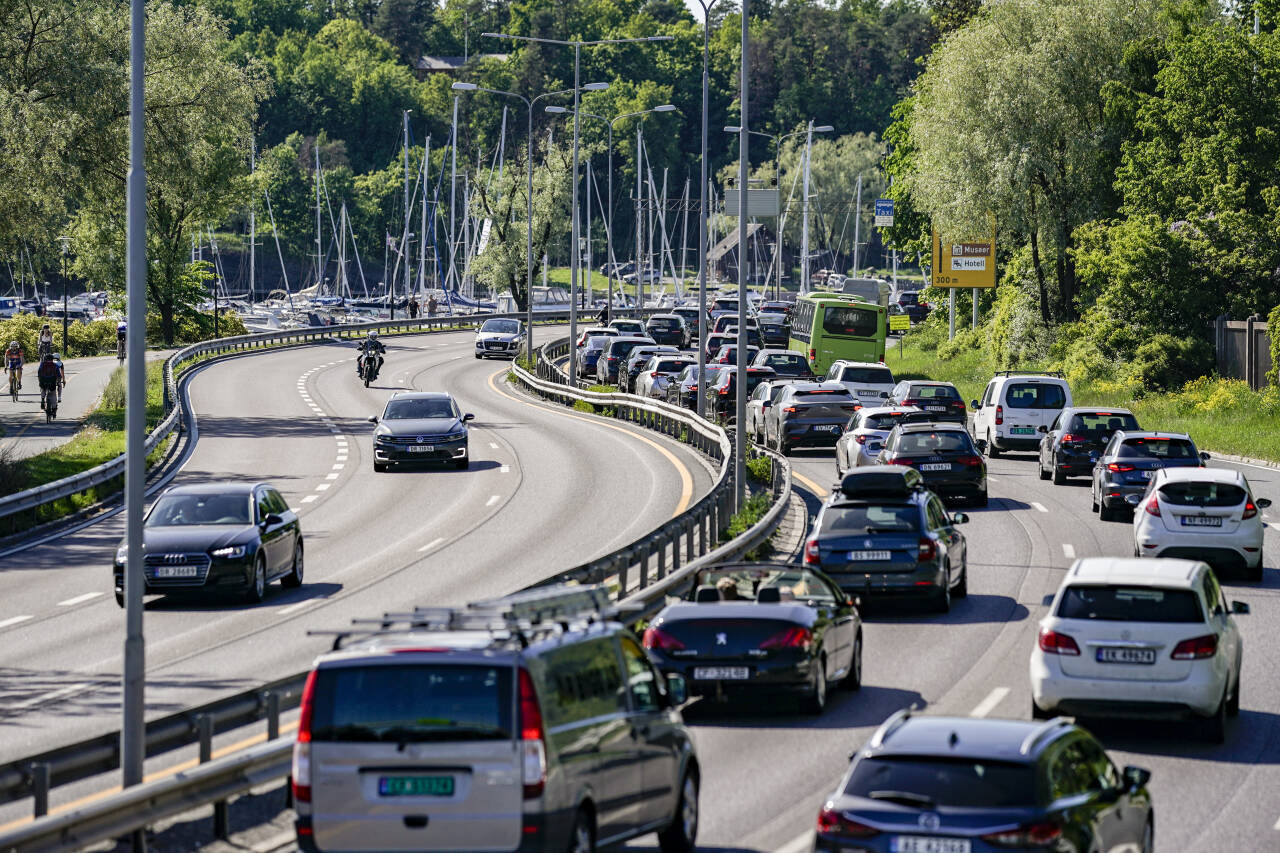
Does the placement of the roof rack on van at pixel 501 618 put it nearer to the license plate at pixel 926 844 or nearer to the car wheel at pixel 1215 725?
the license plate at pixel 926 844

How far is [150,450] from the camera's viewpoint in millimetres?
42125

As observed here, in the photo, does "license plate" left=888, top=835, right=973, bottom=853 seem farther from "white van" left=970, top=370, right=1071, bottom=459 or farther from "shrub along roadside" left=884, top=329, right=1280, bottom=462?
"shrub along roadside" left=884, top=329, right=1280, bottom=462


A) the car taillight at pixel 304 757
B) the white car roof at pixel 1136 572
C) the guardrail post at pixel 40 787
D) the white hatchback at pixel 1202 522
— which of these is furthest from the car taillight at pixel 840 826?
the white hatchback at pixel 1202 522

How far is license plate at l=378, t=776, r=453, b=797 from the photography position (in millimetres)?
9898

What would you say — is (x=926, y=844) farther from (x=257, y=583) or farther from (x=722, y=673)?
(x=257, y=583)

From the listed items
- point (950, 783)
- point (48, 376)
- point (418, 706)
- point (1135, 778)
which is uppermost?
point (48, 376)

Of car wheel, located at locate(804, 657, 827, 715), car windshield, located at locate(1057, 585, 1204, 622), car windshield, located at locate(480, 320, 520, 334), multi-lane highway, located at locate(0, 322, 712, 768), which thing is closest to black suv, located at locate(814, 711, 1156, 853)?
car windshield, located at locate(1057, 585, 1204, 622)

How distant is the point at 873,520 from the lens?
900 inches

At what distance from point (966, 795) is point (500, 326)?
252ft

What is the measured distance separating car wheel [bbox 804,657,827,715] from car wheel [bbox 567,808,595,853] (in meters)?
6.16

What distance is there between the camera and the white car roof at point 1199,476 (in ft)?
84.0

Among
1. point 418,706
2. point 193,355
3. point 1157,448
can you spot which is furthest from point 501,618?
point 193,355

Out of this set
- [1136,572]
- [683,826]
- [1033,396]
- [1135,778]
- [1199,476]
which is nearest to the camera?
[1135,778]

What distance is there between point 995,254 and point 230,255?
12736 cm
